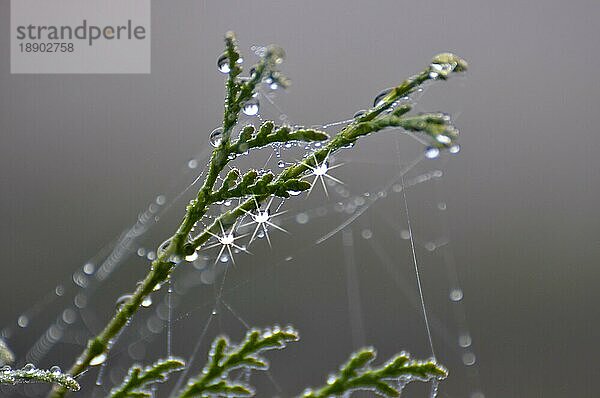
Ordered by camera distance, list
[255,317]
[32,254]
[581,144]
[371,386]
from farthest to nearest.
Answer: [581,144]
[32,254]
[255,317]
[371,386]

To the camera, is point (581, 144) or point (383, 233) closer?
point (383, 233)

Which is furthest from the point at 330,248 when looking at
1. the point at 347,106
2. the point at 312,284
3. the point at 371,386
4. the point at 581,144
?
the point at 371,386

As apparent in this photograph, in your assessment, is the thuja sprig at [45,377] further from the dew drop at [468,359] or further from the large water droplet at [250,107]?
the dew drop at [468,359]

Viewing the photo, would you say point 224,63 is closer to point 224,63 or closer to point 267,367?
point 224,63

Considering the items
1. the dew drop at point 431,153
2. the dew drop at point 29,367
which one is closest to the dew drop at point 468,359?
the dew drop at point 431,153

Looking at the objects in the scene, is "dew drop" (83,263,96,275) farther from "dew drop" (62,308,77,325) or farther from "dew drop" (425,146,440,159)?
"dew drop" (425,146,440,159)

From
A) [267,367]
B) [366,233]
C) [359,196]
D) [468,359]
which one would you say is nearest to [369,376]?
[267,367]

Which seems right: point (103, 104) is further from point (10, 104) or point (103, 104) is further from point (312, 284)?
point (312, 284)
